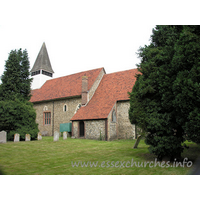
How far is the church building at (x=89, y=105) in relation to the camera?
2008 centimetres

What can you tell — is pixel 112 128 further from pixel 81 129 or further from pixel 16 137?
pixel 16 137

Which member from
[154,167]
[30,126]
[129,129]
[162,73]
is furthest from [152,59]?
[30,126]

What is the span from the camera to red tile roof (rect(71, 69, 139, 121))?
67.3 feet

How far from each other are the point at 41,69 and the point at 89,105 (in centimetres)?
2000

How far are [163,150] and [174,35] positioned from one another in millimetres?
5285

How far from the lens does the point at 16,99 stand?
18.4m

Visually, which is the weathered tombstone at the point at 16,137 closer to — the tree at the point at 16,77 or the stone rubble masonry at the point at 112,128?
the tree at the point at 16,77

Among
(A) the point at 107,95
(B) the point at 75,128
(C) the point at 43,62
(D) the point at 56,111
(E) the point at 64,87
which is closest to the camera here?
(B) the point at 75,128

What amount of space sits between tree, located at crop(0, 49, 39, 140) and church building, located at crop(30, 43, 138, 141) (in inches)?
211

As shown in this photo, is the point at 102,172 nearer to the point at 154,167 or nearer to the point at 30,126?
the point at 154,167

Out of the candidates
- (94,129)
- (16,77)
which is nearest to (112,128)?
(94,129)

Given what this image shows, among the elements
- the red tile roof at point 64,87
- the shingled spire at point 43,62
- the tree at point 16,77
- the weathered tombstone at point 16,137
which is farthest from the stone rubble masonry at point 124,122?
the shingled spire at point 43,62

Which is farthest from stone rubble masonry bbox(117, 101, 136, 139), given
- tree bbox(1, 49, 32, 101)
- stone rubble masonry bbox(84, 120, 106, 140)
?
tree bbox(1, 49, 32, 101)

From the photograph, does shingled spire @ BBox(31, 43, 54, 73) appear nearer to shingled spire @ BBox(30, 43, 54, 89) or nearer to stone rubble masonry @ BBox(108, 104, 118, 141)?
shingled spire @ BBox(30, 43, 54, 89)
